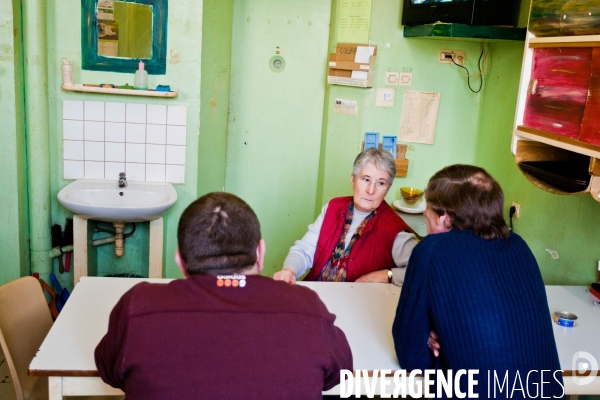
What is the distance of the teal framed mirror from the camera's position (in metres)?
3.52

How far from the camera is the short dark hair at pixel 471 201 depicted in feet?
6.00

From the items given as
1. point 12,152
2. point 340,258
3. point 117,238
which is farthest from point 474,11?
point 12,152

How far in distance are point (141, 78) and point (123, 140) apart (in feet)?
1.31

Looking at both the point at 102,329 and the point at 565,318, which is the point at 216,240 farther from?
the point at 565,318

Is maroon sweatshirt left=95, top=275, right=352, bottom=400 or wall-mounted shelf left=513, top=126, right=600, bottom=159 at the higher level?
wall-mounted shelf left=513, top=126, right=600, bottom=159

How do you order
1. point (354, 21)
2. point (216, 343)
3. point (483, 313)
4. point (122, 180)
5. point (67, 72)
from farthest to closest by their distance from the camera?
1. point (354, 21)
2. point (122, 180)
3. point (67, 72)
4. point (483, 313)
5. point (216, 343)

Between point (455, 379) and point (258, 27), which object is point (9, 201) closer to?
point (258, 27)

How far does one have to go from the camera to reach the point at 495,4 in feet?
11.4

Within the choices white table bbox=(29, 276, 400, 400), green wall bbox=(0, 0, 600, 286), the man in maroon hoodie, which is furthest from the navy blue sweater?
green wall bbox=(0, 0, 600, 286)

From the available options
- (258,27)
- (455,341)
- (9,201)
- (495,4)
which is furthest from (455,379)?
(258,27)

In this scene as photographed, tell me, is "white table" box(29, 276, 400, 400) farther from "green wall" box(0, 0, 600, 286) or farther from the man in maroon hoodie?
"green wall" box(0, 0, 600, 286)

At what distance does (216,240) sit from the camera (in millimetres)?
1420

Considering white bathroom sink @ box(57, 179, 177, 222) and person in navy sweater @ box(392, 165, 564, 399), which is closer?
person in navy sweater @ box(392, 165, 564, 399)

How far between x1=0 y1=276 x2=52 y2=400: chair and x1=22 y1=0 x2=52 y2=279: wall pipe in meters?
1.38
